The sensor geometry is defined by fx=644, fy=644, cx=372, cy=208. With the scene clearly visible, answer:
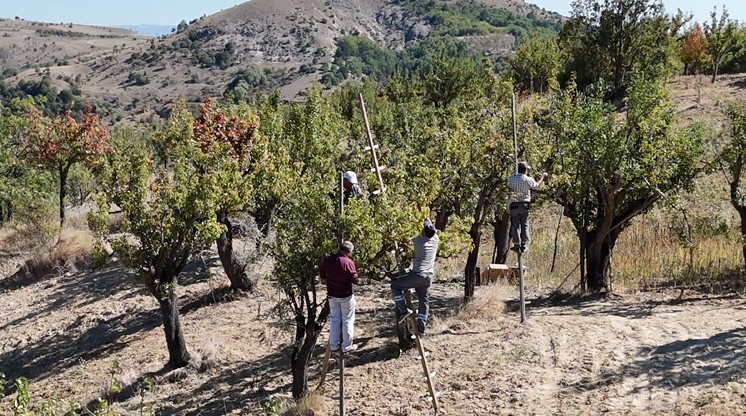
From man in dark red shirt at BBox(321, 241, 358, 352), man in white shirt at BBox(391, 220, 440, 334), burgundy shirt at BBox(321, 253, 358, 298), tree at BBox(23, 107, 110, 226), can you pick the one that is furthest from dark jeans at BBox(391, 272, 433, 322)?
tree at BBox(23, 107, 110, 226)

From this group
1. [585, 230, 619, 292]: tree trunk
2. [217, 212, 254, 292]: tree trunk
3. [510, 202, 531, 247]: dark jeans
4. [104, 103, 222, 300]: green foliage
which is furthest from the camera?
[217, 212, 254, 292]: tree trunk

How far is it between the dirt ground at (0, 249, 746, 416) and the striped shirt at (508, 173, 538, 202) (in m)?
2.41

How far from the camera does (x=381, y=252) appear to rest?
9539 millimetres

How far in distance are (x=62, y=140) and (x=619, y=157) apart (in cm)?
2075

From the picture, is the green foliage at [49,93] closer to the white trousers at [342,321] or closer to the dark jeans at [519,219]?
the dark jeans at [519,219]

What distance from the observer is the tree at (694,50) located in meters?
47.3

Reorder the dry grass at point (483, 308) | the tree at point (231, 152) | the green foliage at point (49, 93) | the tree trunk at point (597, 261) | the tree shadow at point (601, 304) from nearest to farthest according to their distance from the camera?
the tree shadow at point (601, 304), the dry grass at point (483, 308), the tree at point (231, 152), the tree trunk at point (597, 261), the green foliage at point (49, 93)

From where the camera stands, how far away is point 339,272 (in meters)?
8.73

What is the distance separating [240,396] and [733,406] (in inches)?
303

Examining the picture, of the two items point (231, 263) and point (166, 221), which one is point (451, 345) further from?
point (231, 263)

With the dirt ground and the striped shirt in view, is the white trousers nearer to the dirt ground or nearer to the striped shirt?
the dirt ground

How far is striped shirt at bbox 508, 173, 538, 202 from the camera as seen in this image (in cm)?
1120

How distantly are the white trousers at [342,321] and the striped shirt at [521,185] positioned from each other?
3.80 meters

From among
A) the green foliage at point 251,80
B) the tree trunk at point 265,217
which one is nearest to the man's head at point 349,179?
the tree trunk at point 265,217
